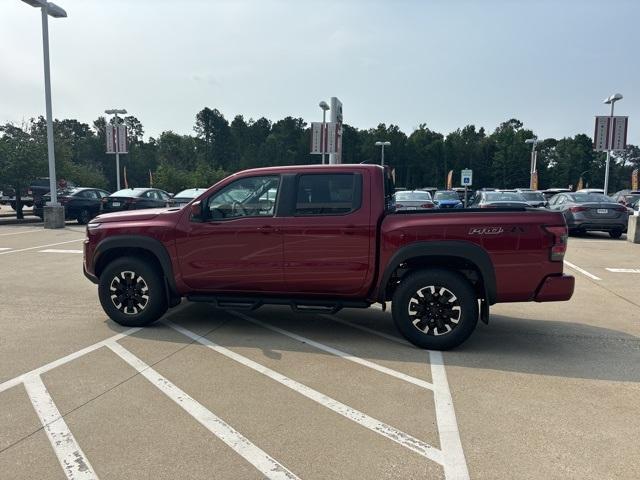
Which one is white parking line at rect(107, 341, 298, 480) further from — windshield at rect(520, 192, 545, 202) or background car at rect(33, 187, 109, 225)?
windshield at rect(520, 192, 545, 202)

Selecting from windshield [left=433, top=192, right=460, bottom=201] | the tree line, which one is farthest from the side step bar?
the tree line

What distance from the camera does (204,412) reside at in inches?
146

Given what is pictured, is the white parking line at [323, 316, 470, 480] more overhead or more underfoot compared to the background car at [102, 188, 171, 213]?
more underfoot

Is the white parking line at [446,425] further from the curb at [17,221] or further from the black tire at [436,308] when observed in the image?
the curb at [17,221]

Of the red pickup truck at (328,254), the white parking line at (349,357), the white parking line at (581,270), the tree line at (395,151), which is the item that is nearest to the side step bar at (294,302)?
the red pickup truck at (328,254)

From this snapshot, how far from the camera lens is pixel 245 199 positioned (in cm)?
561

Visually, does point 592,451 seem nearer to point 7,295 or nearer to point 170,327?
point 170,327

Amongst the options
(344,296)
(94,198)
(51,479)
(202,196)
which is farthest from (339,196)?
(94,198)

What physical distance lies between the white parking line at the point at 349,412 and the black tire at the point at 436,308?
4.82 feet

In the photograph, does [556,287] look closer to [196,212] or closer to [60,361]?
[196,212]

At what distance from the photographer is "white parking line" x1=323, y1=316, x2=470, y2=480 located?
9.76 ft

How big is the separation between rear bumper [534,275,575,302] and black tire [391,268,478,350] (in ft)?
2.28

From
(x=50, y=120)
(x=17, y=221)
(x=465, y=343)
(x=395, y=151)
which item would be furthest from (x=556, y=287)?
(x=395, y=151)

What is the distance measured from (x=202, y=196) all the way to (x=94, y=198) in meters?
16.7
